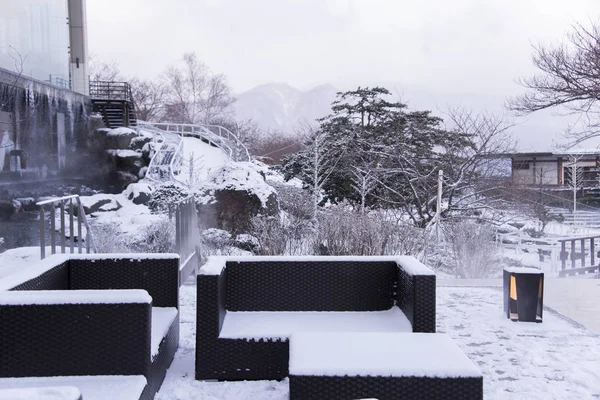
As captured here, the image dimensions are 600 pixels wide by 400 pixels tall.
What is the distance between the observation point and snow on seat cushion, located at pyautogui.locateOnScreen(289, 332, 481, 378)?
7.93ft

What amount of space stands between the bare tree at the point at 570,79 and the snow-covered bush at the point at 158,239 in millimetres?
8198

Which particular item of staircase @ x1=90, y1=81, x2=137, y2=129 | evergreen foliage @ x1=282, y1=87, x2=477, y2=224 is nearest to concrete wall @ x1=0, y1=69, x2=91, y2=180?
staircase @ x1=90, y1=81, x2=137, y2=129

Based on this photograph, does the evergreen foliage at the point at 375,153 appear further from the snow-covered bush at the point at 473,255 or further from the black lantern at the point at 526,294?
the black lantern at the point at 526,294

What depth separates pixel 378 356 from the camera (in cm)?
257

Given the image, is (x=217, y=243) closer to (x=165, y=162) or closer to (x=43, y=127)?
(x=43, y=127)

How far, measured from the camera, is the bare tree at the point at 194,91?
39375mm

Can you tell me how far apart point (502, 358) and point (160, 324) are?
2384 mm

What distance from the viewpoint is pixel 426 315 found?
11.4ft

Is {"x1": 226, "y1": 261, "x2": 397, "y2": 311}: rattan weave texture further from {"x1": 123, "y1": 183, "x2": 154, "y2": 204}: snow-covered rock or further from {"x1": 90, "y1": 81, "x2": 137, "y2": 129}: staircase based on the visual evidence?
{"x1": 90, "y1": 81, "x2": 137, "y2": 129}: staircase

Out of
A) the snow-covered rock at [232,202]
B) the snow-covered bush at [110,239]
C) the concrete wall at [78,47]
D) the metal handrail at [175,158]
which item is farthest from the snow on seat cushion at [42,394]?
the concrete wall at [78,47]

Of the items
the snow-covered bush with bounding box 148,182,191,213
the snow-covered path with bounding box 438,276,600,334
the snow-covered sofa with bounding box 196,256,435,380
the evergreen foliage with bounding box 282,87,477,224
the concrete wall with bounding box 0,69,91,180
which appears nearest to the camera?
the snow-covered sofa with bounding box 196,256,435,380

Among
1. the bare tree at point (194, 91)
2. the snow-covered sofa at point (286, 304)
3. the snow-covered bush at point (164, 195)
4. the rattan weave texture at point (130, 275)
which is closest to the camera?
the snow-covered sofa at point (286, 304)

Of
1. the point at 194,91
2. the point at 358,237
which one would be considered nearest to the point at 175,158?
the point at 358,237

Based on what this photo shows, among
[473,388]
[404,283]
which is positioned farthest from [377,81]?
[473,388]
